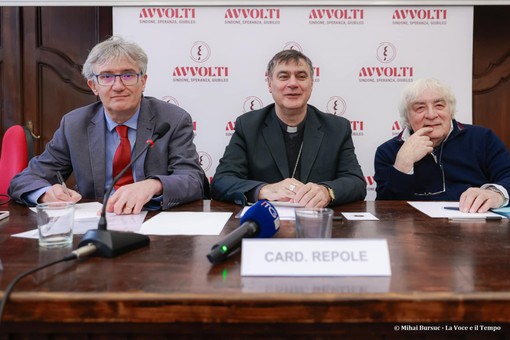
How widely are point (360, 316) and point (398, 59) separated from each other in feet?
8.80

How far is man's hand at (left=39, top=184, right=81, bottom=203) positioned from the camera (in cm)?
148

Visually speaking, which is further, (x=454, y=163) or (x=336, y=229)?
(x=454, y=163)

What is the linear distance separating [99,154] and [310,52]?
1.80 m

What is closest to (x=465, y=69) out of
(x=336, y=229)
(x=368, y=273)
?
(x=336, y=229)

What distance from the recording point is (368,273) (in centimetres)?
75

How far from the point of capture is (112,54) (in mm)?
1745

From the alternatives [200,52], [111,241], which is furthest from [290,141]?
[111,241]

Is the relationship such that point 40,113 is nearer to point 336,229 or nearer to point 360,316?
point 336,229

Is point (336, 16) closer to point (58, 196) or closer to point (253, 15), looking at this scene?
point (253, 15)

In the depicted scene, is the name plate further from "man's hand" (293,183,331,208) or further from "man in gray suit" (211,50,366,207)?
"man in gray suit" (211,50,366,207)

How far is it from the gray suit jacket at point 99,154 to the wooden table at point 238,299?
2.94 ft

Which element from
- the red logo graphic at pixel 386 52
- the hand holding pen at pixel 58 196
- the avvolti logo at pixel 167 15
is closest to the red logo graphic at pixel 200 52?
the avvolti logo at pixel 167 15

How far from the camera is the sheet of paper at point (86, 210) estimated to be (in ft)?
4.23

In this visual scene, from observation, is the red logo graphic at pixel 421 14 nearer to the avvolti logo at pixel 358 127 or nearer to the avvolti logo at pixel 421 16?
the avvolti logo at pixel 421 16
